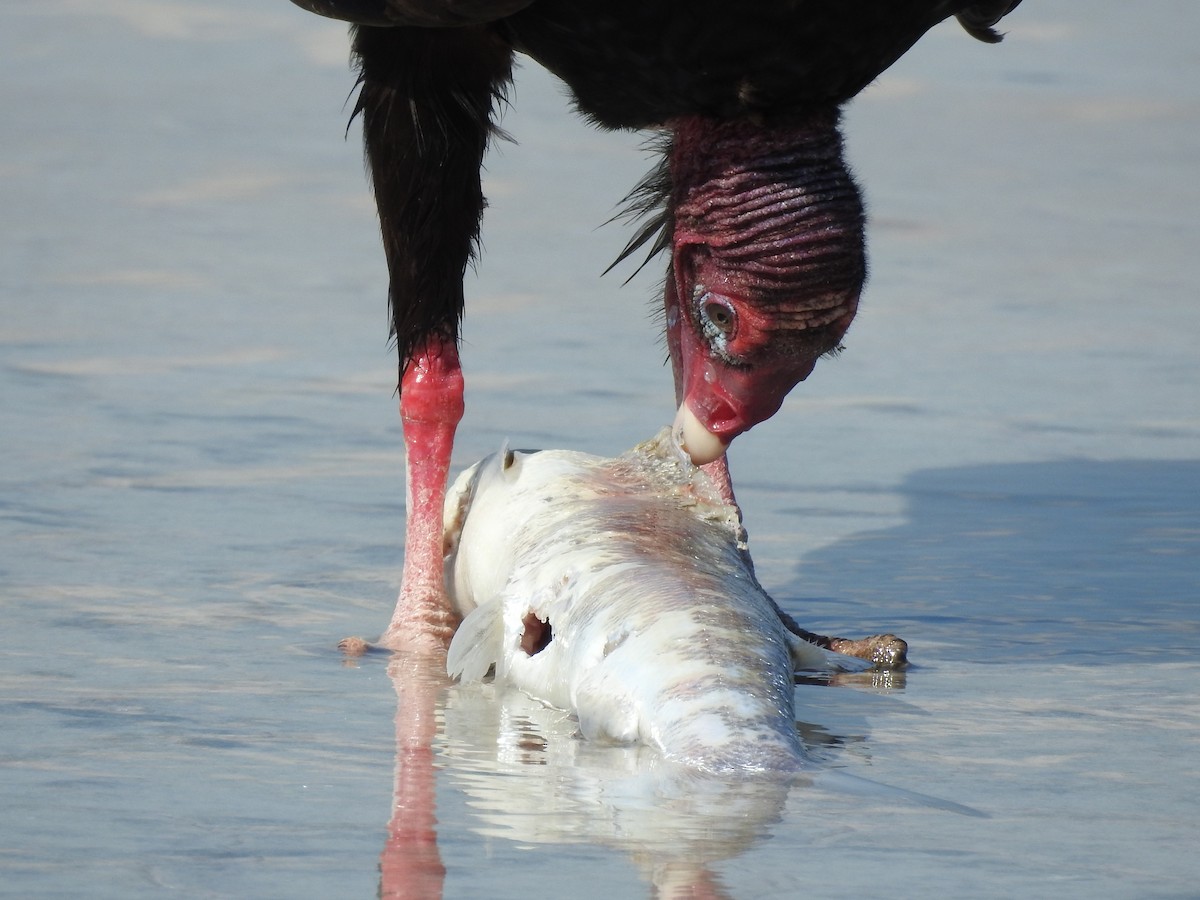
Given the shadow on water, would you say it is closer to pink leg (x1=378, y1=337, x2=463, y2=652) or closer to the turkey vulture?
the turkey vulture

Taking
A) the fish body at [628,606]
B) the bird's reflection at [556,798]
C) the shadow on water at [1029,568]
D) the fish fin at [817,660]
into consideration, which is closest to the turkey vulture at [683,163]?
the fish body at [628,606]

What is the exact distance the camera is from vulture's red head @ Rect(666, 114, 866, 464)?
13.6 ft

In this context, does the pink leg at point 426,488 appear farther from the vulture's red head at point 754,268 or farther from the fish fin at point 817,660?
the fish fin at point 817,660

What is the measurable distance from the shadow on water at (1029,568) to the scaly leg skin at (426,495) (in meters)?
0.78

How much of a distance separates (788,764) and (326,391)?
360cm

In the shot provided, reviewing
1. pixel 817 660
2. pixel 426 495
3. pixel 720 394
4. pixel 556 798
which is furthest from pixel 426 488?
pixel 556 798

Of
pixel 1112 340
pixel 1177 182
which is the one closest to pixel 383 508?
pixel 1112 340

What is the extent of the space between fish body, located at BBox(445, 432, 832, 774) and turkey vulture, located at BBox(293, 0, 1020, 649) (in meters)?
0.15

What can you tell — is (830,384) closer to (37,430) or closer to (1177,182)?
(37,430)

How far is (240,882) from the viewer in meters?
2.65

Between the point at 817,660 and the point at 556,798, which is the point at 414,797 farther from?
the point at 817,660

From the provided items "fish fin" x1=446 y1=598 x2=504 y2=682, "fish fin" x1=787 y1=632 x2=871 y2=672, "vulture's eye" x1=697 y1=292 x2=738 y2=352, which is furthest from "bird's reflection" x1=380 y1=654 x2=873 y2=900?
"vulture's eye" x1=697 y1=292 x2=738 y2=352

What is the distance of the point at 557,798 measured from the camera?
10.2ft

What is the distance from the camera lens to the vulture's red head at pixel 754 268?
4.15 meters
